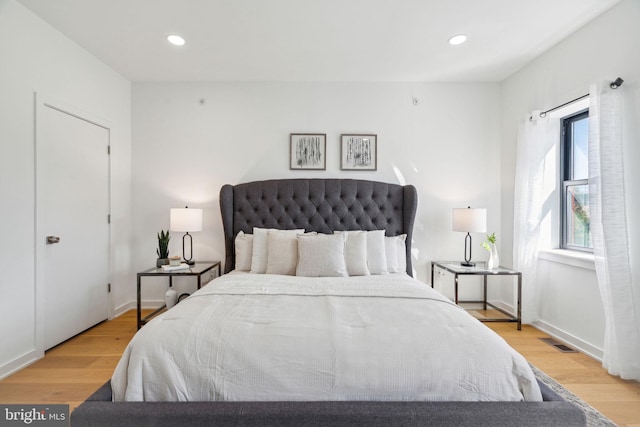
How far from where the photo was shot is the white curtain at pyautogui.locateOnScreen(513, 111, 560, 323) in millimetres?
3039

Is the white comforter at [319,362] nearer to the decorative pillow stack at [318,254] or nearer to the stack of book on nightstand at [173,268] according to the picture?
the decorative pillow stack at [318,254]

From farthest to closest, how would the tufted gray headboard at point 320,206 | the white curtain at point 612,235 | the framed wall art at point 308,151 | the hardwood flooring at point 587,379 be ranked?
the framed wall art at point 308,151
the tufted gray headboard at point 320,206
the white curtain at point 612,235
the hardwood flooring at point 587,379

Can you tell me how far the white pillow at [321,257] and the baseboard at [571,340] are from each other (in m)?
2.12

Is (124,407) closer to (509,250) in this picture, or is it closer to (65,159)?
(65,159)

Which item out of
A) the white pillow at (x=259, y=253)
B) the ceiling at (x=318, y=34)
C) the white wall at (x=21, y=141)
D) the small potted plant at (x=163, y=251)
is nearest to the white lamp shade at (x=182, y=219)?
the small potted plant at (x=163, y=251)

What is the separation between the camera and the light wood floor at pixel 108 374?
1.91 m

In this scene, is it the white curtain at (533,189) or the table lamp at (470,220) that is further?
the table lamp at (470,220)

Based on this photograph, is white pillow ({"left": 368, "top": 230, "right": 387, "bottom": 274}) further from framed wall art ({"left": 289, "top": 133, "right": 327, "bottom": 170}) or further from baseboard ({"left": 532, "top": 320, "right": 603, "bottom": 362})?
baseboard ({"left": 532, "top": 320, "right": 603, "bottom": 362})

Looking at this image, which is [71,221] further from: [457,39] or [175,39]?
[457,39]

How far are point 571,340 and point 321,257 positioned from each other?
7.79ft

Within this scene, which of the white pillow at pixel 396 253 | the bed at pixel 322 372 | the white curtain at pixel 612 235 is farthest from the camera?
the white pillow at pixel 396 253

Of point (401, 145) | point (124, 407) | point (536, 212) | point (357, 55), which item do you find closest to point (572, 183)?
point (536, 212)

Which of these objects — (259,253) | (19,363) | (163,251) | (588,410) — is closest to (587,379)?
(588,410)

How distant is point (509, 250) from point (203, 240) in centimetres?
362
